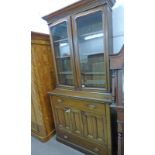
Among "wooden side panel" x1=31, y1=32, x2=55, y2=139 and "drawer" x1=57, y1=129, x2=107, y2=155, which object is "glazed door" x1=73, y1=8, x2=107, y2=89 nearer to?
"wooden side panel" x1=31, y1=32, x2=55, y2=139

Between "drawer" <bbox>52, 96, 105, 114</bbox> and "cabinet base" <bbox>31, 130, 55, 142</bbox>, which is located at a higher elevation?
"drawer" <bbox>52, 96, 105, 114</bbox>

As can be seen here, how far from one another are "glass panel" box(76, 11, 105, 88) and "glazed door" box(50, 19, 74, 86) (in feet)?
0.68

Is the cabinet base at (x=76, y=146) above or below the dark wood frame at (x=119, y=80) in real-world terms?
below

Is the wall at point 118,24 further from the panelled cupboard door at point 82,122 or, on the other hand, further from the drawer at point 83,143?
the drawer at point 83,143

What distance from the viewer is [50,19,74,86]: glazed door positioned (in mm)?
1807

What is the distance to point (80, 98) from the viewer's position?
5.13 feet

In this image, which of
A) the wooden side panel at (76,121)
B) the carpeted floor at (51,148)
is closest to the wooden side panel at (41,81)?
the carpeted floor at (51,148)

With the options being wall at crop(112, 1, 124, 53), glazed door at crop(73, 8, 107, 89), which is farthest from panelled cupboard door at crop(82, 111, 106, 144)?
wall at crop(112, 1, 124, 53)

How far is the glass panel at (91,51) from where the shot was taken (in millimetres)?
1592

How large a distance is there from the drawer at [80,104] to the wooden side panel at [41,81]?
0.27 metres

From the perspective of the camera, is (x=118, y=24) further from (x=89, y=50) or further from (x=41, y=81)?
(x=41, y=81)
